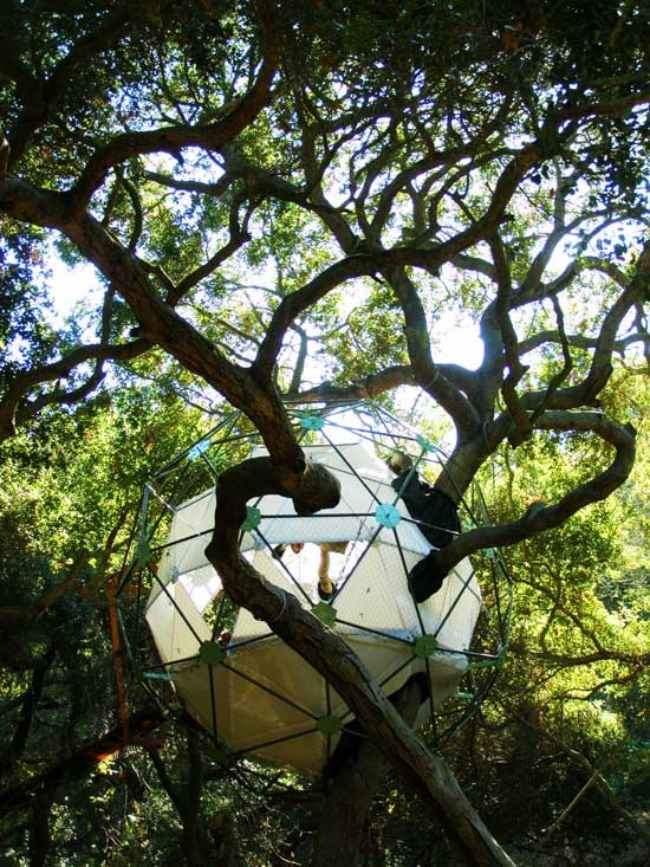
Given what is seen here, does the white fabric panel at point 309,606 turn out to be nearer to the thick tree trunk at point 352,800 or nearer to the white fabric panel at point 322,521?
the white fabric panel at point 322,521

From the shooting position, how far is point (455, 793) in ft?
18.2

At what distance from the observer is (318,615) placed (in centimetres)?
564

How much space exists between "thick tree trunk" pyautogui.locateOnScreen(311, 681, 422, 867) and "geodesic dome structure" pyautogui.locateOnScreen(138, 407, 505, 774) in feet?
0.61

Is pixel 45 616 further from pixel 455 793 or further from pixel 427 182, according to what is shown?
pixel 427 182

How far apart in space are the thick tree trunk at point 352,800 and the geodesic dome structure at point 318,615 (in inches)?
7.3

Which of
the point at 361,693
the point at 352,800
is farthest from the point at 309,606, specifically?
the point at 352,800

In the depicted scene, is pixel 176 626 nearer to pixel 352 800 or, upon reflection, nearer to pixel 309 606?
pixel 309 606

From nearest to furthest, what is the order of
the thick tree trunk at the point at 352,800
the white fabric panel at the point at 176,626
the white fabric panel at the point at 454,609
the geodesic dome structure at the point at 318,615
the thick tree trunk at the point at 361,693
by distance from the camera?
the thick tree trunk at the point at 361,693 < the geodesic dome structure at the point at 318,615 < the white fabric panel at the point at 454,609 < the white fabric panel at the point at 176,626 < the thick tree trunk at the point at 352,800

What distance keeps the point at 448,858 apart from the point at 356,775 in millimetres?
4522

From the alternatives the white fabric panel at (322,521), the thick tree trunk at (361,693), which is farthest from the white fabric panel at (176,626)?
the thick tree trunk at (361,693)

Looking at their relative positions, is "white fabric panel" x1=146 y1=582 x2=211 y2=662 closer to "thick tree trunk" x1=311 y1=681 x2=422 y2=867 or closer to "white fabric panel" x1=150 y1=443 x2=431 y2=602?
"white fabric panel" x1=150 y1=443 x2=431 y2=602

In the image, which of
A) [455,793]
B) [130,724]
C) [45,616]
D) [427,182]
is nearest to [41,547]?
[45,616]

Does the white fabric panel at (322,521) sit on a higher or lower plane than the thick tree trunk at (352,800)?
higher

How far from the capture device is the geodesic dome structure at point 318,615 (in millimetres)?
5926
